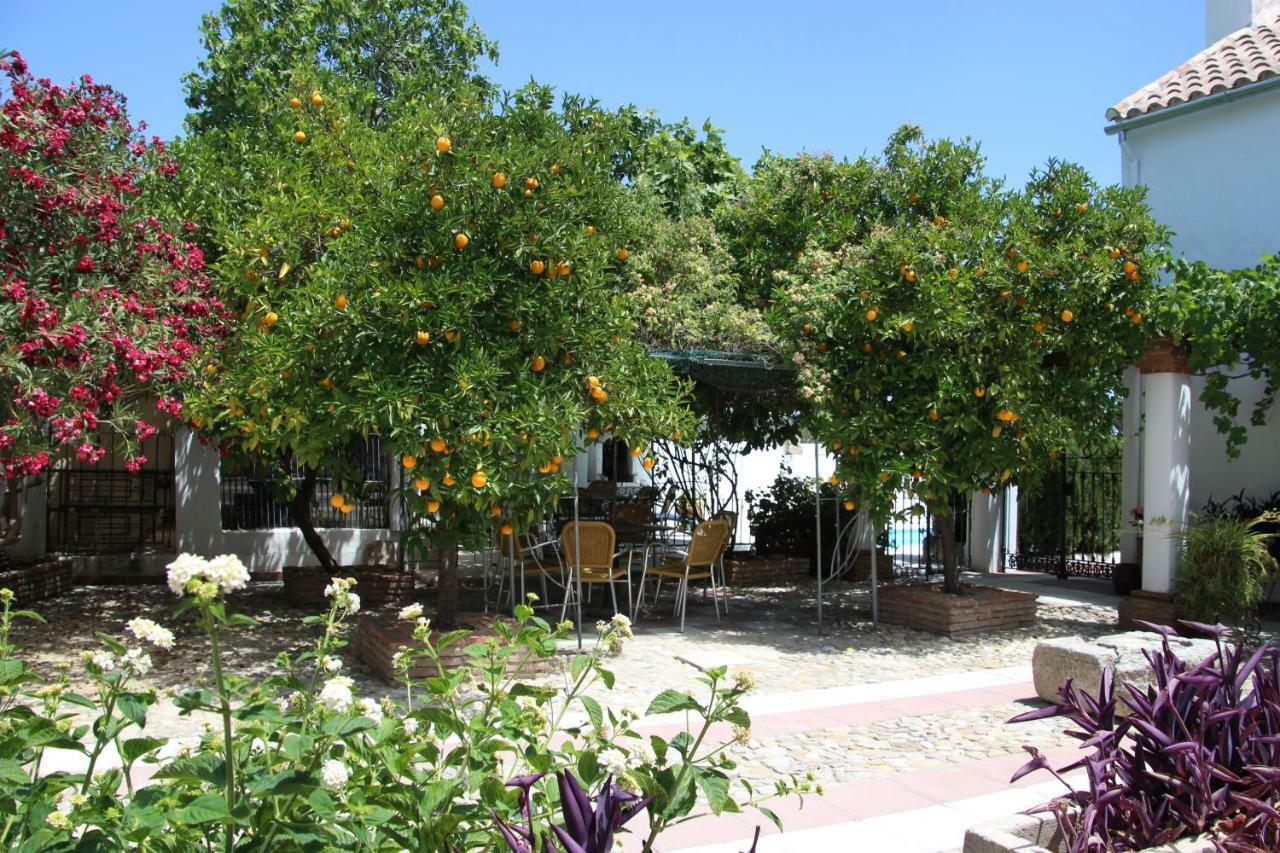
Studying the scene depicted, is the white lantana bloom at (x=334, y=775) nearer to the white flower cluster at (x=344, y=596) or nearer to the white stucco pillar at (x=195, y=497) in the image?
the white flower cluster at (x=344, y=596)

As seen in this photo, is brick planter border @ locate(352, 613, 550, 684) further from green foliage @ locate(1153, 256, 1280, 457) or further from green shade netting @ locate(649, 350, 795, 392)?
green foliage @ locate(1153, 256, 1280, 457)

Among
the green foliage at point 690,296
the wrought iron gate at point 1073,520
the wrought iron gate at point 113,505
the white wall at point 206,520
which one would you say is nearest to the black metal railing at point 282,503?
the white wall at point 206,520

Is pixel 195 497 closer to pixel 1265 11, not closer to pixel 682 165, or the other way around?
pixel 682 165

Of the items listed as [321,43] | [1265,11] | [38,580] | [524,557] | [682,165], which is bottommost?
[38,580]

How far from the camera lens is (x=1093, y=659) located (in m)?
5.94

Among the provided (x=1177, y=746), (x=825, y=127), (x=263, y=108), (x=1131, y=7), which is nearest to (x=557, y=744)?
(x=1177, y=746)

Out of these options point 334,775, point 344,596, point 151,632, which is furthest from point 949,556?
point 151,632

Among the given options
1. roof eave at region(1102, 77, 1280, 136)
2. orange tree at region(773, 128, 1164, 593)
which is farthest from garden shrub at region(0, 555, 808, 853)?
roof eave at region(1102, 77, 1280, 136)

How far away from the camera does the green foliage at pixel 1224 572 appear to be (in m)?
8.23

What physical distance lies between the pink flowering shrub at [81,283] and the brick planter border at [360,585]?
122 inches

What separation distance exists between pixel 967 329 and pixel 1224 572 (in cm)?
293

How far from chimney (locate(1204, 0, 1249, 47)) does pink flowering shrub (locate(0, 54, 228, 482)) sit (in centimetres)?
1268

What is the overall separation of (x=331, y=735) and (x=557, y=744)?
339 centimetres

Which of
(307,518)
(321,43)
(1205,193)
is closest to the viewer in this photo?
(307,518)
